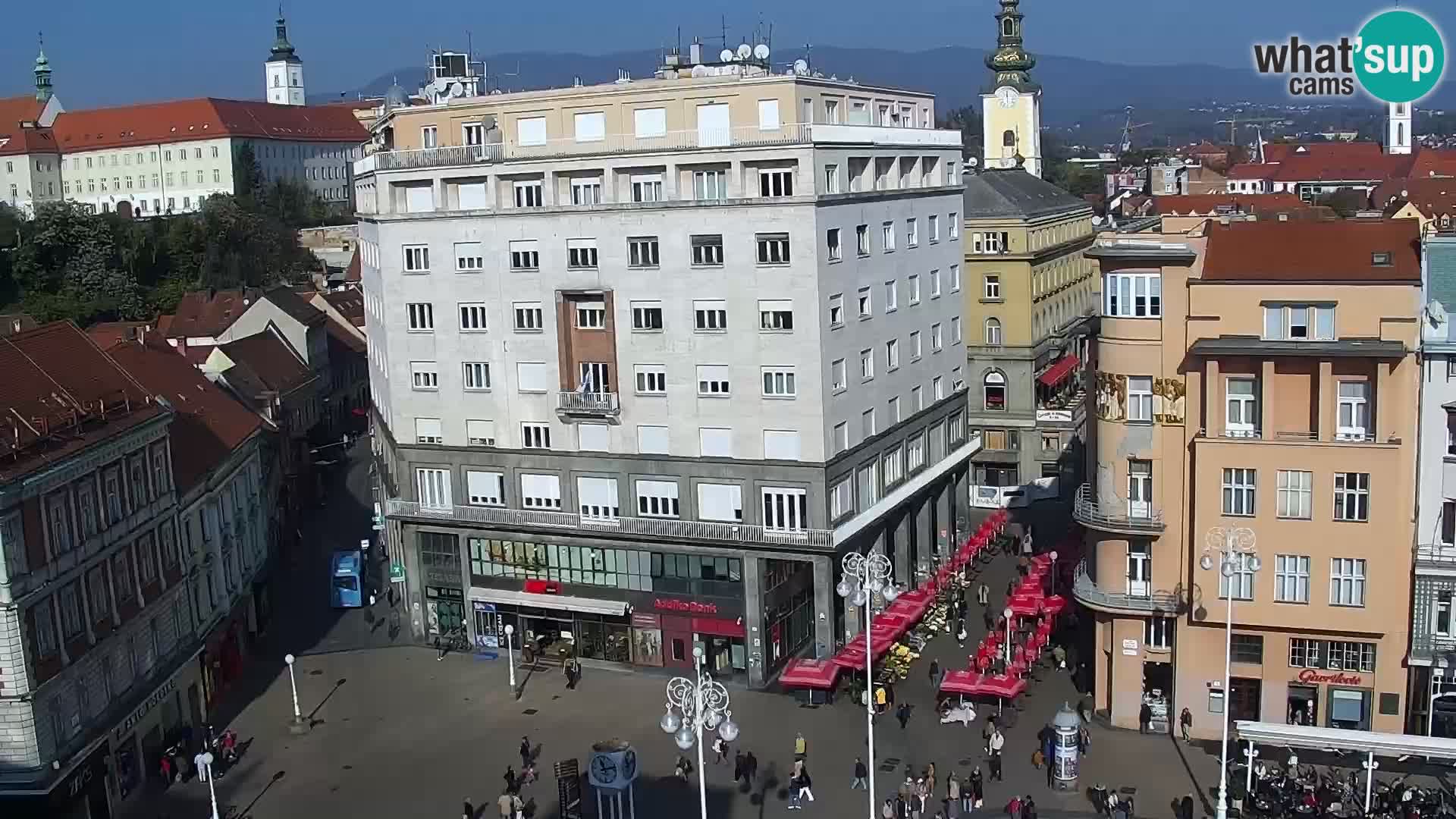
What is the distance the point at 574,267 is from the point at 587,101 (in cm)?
606

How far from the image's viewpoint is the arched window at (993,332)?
74.9 m

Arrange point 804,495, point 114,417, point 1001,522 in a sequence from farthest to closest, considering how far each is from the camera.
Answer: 1. point 1001,522
2. point 804,495
3. point 114,417

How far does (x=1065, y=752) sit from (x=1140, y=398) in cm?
1014

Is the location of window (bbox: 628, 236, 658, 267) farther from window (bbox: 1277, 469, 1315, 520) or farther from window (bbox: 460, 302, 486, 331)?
window (bbox: 1277, 469, 1315, 520)

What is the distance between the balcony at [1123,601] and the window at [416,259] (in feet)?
84.2

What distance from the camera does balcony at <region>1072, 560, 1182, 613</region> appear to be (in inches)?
1625

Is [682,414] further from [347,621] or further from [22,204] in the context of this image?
[22,204]

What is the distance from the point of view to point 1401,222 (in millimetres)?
40188

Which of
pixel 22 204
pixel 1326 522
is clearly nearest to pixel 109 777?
→ pixel 1326 522

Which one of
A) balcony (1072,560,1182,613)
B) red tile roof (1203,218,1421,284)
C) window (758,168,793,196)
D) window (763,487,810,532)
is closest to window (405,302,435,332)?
window (758,168,793,196)

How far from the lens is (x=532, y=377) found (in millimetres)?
51438

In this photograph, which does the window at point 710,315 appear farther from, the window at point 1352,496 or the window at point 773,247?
the window at point 1352,496

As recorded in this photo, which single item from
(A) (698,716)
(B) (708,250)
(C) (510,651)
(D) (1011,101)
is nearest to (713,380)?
(B) (708,250)

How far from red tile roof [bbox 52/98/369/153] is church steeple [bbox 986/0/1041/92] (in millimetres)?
103063
